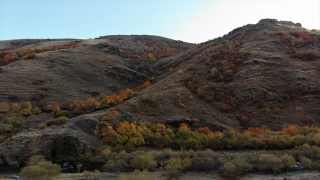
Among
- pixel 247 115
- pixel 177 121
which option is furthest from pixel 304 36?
pixel 177 121

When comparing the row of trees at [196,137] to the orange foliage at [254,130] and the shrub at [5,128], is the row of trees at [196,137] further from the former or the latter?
the shrub at [5,128]

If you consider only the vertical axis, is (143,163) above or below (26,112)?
below

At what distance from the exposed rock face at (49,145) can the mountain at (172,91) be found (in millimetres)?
75

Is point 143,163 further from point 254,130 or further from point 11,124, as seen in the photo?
point 11,124

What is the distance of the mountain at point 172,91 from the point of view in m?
26.1

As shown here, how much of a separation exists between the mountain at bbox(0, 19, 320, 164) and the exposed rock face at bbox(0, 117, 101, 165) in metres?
0.08

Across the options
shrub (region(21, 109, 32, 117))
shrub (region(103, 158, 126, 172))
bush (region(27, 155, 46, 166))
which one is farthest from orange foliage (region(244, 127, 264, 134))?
shrub (region(21, 109, 32, 117))

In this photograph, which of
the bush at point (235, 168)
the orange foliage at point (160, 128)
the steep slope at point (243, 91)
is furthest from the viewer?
the steep slope at point (243, 91)

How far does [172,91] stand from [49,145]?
16.0m

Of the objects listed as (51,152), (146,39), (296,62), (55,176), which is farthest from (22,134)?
(146,39)

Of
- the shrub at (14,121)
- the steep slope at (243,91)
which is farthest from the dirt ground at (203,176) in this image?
the steep slope at (243,91)

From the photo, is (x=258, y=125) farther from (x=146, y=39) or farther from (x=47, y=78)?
(x=146, y=39)

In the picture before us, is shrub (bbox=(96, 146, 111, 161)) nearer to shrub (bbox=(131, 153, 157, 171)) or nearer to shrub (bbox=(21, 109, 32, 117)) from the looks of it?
shrub (bbox=(131, 153, 157, 171))

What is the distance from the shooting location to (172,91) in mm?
34625
